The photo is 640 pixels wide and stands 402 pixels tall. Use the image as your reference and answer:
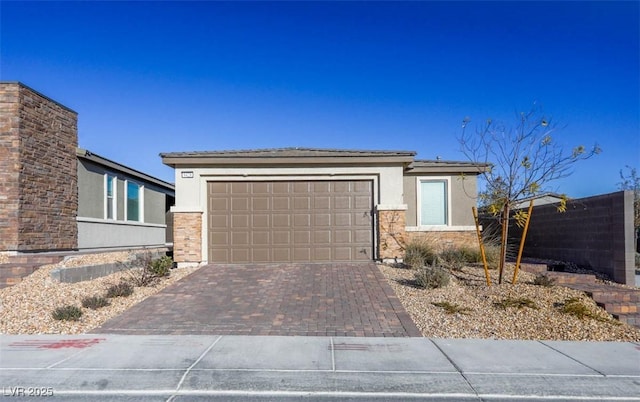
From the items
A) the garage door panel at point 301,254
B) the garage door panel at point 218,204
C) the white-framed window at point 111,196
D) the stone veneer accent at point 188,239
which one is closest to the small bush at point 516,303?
the garage door panel at point 301,254

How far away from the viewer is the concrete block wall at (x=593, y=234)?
11117 millimetres

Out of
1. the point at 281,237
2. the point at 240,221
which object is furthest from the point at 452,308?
the point at 240,221

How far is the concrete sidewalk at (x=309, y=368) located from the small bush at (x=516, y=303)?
154 cm

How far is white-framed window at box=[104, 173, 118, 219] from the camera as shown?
17.8 m

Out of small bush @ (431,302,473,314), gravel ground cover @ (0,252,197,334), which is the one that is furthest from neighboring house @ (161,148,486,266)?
small bush @ (431,302,473,314)

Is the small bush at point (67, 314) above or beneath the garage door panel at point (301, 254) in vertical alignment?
beneath

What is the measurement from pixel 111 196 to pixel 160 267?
7.10 m

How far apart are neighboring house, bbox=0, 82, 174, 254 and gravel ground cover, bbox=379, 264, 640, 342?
1023 centimetres

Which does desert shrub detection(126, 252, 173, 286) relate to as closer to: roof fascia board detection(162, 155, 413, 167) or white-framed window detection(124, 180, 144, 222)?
roof fascia board detection(162, 155, 413, 167)

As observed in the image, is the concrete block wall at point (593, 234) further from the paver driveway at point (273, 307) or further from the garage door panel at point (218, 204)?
the garage door panel at point (218, 204)

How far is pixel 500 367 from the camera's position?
21.2 feet

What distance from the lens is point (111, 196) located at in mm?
18047

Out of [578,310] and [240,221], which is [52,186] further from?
[578,310]

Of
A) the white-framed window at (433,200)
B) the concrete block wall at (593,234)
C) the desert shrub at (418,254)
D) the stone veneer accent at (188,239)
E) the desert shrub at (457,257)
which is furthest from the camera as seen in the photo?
the white-framed window at (433,200)
